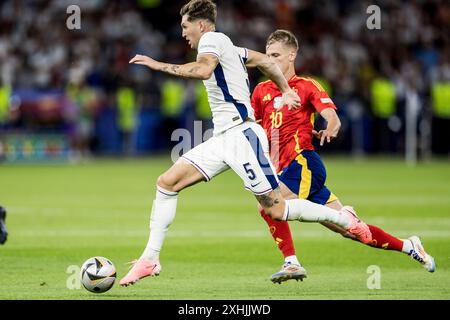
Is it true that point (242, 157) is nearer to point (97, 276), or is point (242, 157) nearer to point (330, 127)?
point (330, 127)

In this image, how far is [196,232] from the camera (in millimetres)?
14305

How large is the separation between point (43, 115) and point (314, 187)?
19.9 m

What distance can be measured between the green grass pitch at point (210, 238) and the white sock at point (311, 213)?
597 millimetres

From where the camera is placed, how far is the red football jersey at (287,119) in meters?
10.1

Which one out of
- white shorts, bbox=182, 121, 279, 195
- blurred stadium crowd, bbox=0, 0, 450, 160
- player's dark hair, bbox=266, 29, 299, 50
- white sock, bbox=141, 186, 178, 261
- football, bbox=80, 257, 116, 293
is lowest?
football, bbox=80, 257, 116, 293

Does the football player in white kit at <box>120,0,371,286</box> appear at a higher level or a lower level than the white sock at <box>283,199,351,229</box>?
higher

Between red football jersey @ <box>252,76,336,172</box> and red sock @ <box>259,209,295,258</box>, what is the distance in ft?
1.90

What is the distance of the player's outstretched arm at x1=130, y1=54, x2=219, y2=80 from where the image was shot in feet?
27.4

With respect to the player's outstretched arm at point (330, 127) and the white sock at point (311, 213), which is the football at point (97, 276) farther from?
the player's outstretched arm at point (330, 127)

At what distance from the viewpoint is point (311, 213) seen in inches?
363

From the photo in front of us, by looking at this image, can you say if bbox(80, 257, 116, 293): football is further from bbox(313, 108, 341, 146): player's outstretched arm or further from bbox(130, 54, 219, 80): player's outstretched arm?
bbox(313, 108, 341, 146): player's outstretched arm

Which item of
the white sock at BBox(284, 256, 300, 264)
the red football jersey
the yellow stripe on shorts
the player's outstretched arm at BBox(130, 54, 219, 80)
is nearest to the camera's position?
the player's outstretched arm at BBox(130, 54, 219, 80)

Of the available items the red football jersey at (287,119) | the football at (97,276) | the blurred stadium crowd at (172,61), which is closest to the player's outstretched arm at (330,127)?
the red football jersey at (287,119)

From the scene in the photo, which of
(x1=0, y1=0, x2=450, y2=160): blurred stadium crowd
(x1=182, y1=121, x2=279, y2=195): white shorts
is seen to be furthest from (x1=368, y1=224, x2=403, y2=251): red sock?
(x1=0, y1=0, x2=450, y2=160): blurred stadium crowd
